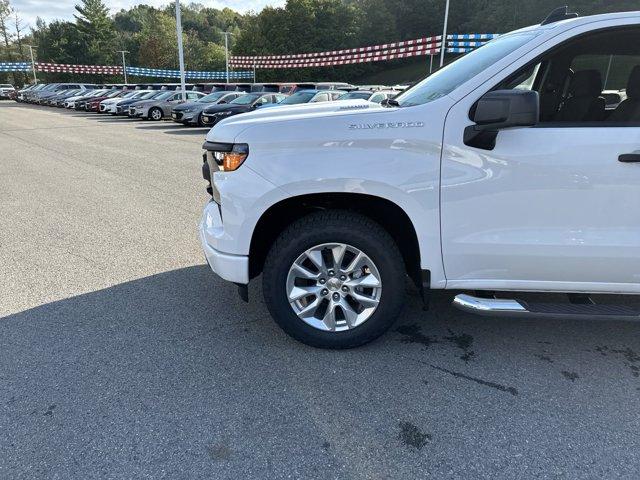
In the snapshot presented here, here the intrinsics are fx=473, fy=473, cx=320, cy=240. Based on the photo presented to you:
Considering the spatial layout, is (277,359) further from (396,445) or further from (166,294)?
(166,294)

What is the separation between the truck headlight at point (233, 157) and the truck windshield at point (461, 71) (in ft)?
3.53

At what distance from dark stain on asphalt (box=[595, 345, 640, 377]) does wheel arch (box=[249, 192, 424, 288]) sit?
134cm

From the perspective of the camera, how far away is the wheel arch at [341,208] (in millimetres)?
2928

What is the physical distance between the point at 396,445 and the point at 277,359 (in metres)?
0.98

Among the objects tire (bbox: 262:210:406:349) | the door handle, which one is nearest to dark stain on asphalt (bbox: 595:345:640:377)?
the door handle

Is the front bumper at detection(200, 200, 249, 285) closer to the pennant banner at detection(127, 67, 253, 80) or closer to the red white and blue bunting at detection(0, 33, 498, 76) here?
the red white and blue bunting at detection(0, 33, 498, 76)

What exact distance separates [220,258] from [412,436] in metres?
1.54

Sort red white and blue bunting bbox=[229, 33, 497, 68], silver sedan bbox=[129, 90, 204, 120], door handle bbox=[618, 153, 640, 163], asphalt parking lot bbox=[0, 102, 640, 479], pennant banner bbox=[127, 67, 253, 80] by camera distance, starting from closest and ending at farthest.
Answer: asphalt parking lot bbox=[0, 102, 640, 479] → door handle bbox=[618, 153, 640, 163] → silver sedan bbox=[129, 90, 204, 120] → red white and blue bunting bbox=[229, 33, 497, 68] → pennant banner bbox=[127, 67, 253, 80]

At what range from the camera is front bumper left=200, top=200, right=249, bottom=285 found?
117 inches

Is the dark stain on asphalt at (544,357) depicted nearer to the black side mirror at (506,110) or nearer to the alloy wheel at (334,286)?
the alloy wheel at (334,286)

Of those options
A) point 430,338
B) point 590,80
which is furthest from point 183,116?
point 430,338

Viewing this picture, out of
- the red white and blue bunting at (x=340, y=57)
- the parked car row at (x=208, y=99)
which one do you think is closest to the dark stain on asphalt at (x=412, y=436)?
the red white and blue bunting at (x=340, y=57)

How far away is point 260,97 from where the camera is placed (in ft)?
59.9

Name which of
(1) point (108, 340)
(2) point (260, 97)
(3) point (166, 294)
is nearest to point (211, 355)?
(1) point (108, 340)
